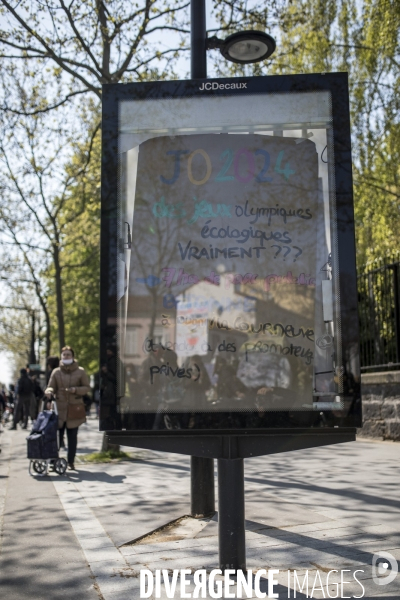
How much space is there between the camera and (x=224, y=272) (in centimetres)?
417

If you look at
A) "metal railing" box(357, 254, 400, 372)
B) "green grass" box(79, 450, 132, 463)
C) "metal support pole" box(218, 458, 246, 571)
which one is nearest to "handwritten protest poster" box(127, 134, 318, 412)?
"metal support pole" box(218, 458, 246, 571)

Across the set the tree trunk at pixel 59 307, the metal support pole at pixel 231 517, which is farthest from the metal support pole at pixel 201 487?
the tree trunk at pixel 59 307

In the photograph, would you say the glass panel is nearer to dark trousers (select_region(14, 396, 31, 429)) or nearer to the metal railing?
the metal railing

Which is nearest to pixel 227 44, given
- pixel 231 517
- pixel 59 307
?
pixel 231 517

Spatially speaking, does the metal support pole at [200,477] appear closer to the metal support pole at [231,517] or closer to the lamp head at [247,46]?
the lamp head at [247,46]

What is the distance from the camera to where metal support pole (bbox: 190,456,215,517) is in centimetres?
588

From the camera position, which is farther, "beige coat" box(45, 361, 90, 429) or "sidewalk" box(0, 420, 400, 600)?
"beige coat" box(45, 361, 90, 429)

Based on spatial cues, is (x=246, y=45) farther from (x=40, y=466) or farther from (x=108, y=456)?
(x=108, y=456)

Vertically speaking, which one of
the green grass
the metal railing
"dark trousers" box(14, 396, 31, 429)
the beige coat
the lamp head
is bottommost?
the green grass

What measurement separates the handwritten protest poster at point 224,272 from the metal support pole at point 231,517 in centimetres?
44

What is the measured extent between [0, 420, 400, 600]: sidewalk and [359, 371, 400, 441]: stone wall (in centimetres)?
227

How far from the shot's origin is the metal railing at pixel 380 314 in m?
12.0

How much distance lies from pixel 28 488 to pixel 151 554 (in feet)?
12.4

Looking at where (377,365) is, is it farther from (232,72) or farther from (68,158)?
(68,158)
